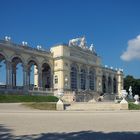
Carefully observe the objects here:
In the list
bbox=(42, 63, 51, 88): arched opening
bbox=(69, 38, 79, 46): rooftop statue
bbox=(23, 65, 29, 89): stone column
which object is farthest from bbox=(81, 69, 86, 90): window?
bbox=(23, 65, 29, 89): stone column

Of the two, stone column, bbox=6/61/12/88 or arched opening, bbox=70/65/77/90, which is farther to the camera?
arched opening, bbox=70/65/77/90

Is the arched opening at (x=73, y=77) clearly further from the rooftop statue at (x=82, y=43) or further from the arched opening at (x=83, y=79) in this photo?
the rooftop statue at (x=82, y=43)

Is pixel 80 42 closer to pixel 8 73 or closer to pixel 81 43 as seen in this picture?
pixel 81 43

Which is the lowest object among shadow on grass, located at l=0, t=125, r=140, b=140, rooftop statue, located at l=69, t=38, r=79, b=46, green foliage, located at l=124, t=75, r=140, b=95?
shadow on grass, located at l=0, t=125, r=140, b=140

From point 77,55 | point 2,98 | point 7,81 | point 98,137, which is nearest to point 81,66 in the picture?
point 77,55

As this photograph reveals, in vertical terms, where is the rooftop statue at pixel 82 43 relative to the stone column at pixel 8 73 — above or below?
above

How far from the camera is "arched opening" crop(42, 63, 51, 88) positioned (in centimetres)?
7462

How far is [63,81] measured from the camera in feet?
237

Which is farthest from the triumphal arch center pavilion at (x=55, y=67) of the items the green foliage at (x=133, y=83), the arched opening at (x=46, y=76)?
the green foliage at (x=133, y=83)

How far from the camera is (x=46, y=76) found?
76438mm

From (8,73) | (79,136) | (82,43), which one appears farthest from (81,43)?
(79,136)

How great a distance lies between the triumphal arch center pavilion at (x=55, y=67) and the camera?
204 ft

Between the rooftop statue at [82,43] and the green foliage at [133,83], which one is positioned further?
the green foliage at [133,83]

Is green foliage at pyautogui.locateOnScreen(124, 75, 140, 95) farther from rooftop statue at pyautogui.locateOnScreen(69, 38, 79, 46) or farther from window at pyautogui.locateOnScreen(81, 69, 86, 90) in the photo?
rooftop statue at pyautogui.locateOnScreen(69, 38, 79, 46)
